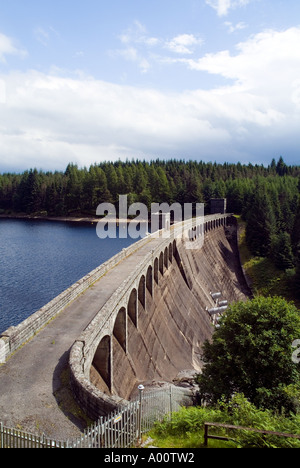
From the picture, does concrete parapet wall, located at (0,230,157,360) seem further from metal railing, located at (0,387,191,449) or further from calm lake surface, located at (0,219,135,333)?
calm lake surface, located at (0,219,135,333)

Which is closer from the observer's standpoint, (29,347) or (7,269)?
(29,347)

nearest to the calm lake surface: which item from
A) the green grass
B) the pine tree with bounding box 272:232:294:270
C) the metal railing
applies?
the metal railing

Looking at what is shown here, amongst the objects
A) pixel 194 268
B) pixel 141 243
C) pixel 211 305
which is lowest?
pixel 211 305

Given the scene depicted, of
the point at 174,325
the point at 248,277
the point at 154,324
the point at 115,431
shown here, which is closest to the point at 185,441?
the point at 115,431

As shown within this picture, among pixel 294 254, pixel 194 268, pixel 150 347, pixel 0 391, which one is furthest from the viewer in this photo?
pixel 294 254

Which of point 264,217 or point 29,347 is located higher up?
point 264,217

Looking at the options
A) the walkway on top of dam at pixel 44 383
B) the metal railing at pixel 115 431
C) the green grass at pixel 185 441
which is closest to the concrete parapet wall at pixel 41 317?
the walkway on top of dam at pixel 44 383
